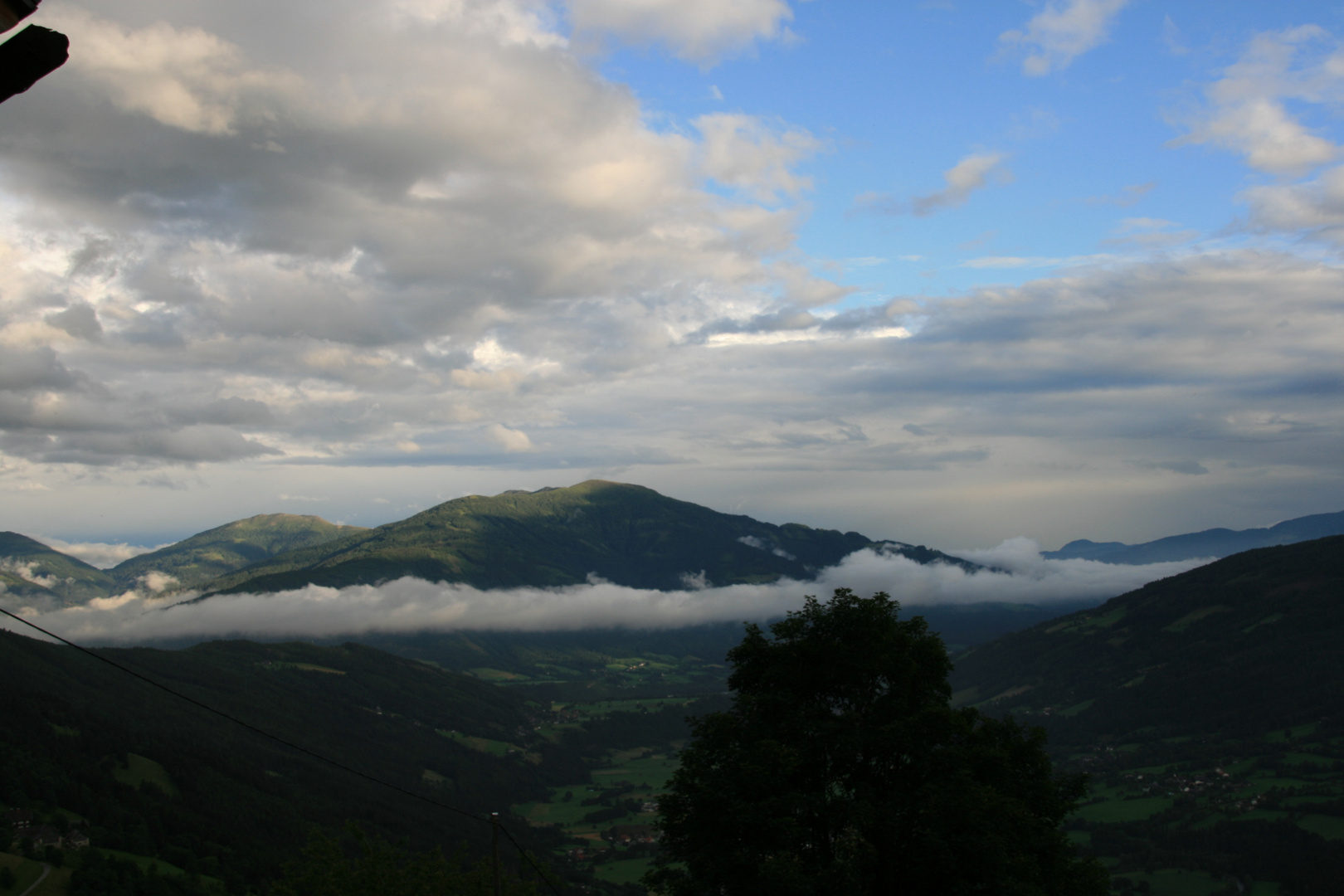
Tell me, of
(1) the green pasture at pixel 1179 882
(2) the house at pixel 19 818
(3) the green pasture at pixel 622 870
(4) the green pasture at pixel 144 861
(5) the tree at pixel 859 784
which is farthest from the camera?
(3) the green pasture at pixel 622 870

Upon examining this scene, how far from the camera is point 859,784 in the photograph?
27219mm

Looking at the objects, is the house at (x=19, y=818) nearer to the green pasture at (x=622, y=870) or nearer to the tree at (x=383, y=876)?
the green pasture at (x=622, y=870)

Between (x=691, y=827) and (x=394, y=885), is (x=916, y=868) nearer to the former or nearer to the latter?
(x=691, y=827)

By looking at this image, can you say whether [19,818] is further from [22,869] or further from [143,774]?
[143,774]

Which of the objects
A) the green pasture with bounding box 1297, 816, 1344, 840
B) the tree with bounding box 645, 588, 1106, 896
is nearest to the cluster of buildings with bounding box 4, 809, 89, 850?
the tree with bounding box 645, 588, 1106, 896

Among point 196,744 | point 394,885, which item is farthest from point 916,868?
point 196,744

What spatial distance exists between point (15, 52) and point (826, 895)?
24.9 m

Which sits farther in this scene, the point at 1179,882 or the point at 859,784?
the point at 1179,882

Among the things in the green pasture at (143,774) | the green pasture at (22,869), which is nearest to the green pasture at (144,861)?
the green pasture at (22,869)

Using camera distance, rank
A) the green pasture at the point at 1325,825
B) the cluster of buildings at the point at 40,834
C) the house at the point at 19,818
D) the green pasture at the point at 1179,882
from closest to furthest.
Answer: the cluster of buildings at the point at 40,834, the house at the point at 19,818, the green pasture at the point at 1179,882, the green pasture at the point at 1325,825

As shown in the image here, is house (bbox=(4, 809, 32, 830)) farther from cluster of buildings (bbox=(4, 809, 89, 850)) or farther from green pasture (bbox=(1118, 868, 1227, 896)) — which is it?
green pasture (bbox=(1118, 868, 1227, 896))

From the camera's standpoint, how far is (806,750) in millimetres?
27359

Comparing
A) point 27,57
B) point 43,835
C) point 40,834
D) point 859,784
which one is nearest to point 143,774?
point 40,834

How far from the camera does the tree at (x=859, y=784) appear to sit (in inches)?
961
